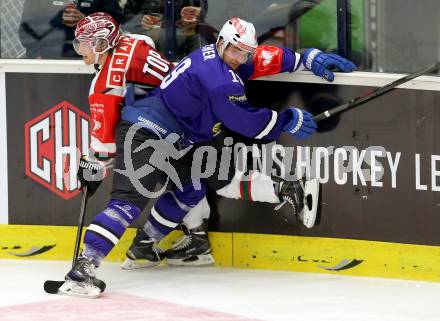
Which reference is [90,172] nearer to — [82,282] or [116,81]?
[116,81]

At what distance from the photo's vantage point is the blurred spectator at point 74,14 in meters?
5.93

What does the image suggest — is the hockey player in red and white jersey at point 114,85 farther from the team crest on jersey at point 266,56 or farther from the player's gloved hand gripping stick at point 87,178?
the team crest on jersey at point 266,56

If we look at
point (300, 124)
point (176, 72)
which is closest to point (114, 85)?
point (176, 72)

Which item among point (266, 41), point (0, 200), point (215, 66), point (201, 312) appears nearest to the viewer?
point (201, 312)

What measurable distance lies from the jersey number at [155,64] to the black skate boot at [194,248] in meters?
0.84

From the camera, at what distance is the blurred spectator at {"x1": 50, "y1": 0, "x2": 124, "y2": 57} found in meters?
5.93

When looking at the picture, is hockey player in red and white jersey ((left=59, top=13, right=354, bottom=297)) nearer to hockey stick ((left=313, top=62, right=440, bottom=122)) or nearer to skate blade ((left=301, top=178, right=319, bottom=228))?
skate blade ((left=301, top=178, right=319, bottom=228))

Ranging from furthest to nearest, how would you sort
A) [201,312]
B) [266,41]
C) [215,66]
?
[266,41]
[215,66]
[201,312]

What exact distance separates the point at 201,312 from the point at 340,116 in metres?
1.26

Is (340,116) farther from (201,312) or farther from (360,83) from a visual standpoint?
(201,312)

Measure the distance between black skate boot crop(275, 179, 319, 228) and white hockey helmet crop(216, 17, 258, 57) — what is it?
0.69 metres

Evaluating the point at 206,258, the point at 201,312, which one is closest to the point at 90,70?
the point at 206,258

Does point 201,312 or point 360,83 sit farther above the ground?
point 360,83

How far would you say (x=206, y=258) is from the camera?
5.82m
